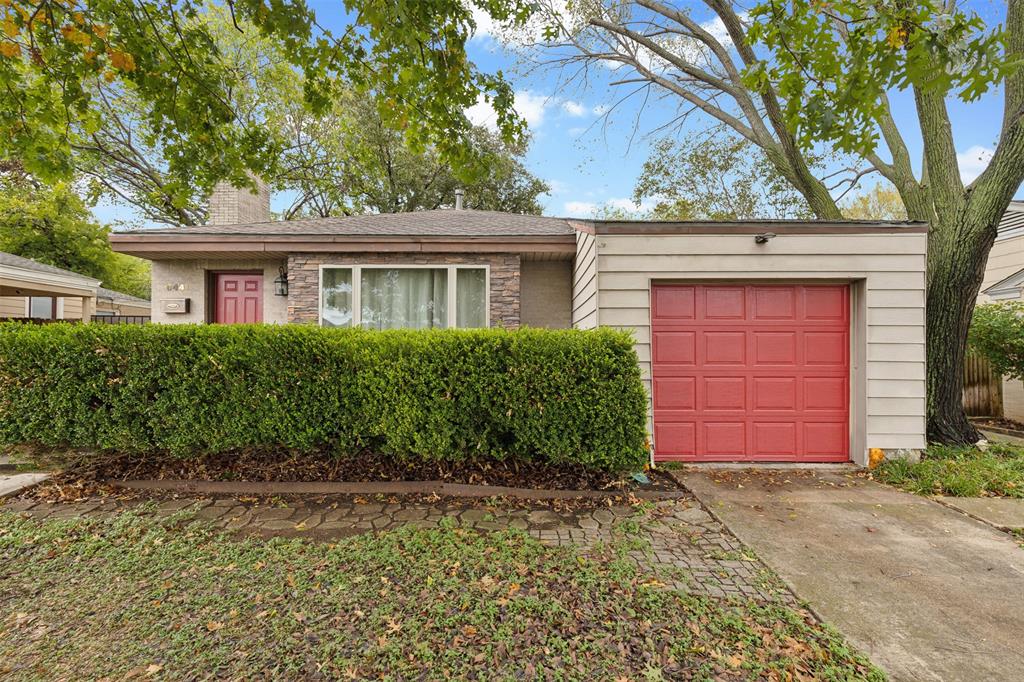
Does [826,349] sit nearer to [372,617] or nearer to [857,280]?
[857,280]

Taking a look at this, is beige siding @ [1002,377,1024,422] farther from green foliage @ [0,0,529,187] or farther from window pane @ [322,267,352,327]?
window pane @ [322,267,352,327]

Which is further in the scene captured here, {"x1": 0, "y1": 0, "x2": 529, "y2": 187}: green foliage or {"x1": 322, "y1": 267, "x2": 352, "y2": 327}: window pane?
{"x1": 322, "y1": 267, "x2": 352, "y2": 327}: window pane

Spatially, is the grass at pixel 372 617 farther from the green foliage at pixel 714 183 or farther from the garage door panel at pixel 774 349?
the green foliage at pixel 714 183

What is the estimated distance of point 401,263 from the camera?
6.37 meters

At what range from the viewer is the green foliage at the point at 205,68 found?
308 cm

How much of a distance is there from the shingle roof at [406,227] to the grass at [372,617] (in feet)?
14.7

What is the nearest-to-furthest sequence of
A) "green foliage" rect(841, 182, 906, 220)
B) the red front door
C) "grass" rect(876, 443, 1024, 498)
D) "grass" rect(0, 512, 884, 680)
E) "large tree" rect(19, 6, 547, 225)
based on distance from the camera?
"grass" rect(0, 512, 884, 680)
"grass" rect(876, 443, 1024, 498)
the red front door
"large tree" rect(19, 6, 547, 225)
"green foliage" rect(841, 182, 906, 220)

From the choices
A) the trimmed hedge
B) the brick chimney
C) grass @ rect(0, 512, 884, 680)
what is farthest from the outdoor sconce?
grass @ rect(0, 512, 884, 680)

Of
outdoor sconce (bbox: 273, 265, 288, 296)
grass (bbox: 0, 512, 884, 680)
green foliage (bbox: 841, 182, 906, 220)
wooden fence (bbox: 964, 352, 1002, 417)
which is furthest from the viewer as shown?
green foliage (bbox: 841, 182, 906, 220)

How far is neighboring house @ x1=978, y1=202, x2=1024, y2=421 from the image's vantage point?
24.2ft

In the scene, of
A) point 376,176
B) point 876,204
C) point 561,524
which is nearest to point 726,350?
point 561,524

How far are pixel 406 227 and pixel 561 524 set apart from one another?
5.46m

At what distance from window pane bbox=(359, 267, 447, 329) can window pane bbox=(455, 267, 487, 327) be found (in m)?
0.22

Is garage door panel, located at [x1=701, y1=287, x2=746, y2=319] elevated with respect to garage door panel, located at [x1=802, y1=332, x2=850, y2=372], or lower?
elevated
